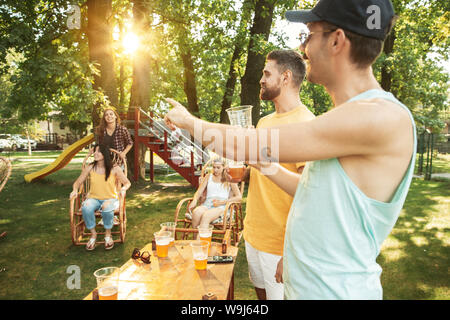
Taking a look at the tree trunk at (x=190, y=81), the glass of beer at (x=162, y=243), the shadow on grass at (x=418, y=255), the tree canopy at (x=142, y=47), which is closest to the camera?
the glass of beer at (x=162, y=243)

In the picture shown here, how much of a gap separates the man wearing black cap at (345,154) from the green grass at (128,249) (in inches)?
107

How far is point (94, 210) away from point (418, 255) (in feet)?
17.1

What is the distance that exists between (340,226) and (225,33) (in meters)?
10.6

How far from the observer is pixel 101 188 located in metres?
5.12

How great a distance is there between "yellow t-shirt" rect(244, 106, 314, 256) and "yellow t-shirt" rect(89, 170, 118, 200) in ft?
11.7

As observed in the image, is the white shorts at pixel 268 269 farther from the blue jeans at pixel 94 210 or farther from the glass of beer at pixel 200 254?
the blue jeans at pixel 94 210

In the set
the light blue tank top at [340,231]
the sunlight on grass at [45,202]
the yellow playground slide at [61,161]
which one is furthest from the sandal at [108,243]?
the yellow playground slide at [61,161]

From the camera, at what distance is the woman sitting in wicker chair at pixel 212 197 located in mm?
4695

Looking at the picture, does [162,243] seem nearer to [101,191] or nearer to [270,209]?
[270,209]

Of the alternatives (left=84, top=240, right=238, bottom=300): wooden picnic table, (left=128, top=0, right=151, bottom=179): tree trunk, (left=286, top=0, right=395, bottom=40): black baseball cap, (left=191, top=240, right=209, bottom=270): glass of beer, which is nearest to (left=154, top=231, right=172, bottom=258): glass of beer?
(left=84, top=240, right=238, bottom=300): wooden picnic table

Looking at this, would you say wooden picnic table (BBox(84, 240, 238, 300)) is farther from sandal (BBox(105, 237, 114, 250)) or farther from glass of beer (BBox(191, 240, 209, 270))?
sandal (BBox(105, 237, 114, 250))

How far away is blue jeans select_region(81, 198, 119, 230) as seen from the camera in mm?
4859

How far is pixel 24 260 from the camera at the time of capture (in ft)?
14.4
